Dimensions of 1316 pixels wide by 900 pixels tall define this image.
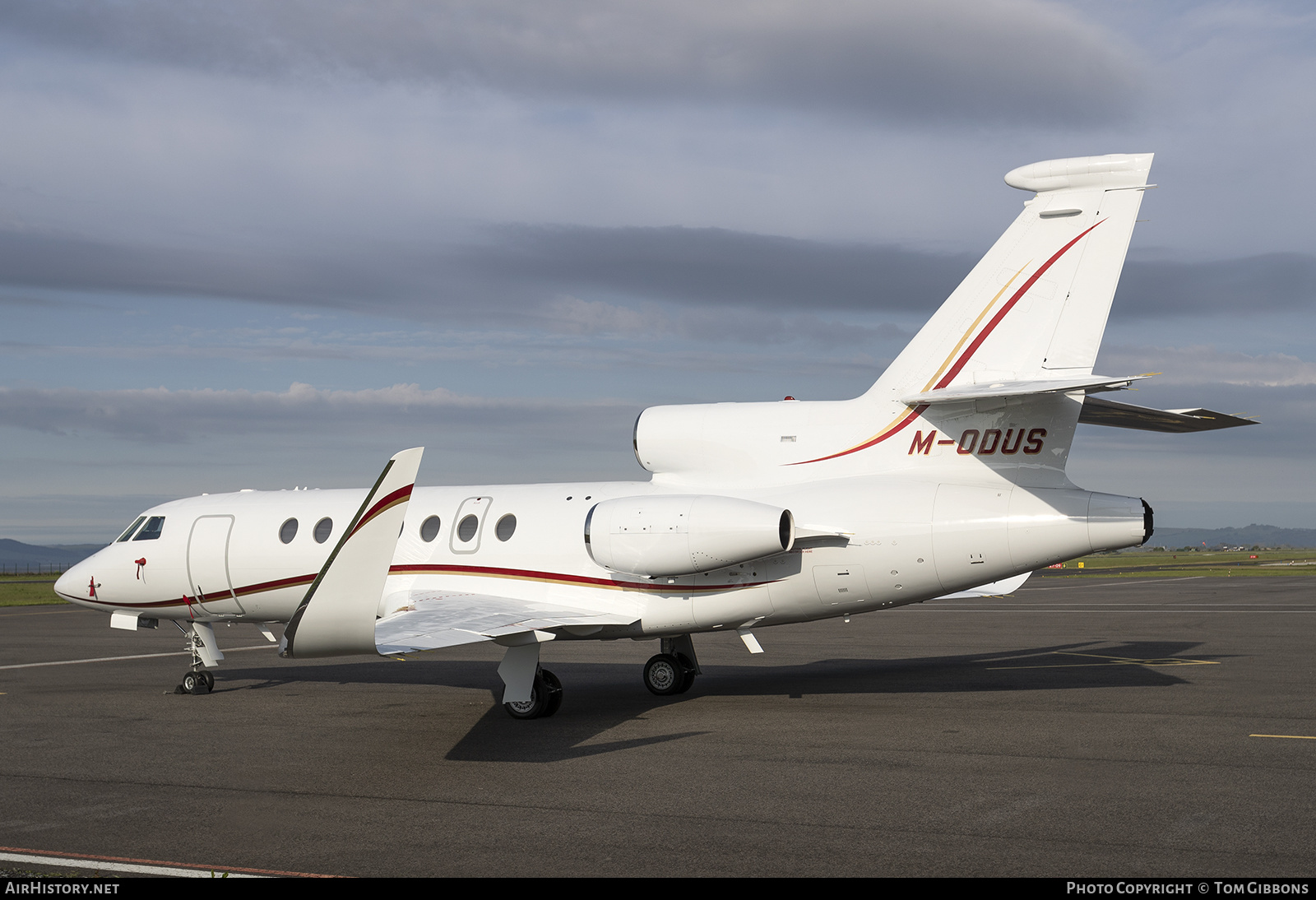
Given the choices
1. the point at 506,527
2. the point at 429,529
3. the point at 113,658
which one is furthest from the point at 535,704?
the point at 113,658

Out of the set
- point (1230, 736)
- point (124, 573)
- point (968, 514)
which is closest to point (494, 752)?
point (968, 514)

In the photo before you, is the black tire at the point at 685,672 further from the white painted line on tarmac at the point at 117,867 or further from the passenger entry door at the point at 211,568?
the white painted line on tarmac at the point at 117,867

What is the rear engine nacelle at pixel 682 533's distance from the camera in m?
12.9

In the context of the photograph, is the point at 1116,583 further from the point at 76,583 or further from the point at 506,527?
the point at 76,583

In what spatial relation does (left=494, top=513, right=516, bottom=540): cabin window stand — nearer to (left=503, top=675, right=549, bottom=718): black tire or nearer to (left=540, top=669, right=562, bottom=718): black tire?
(left=540, top=669, right=562, bottom=718): black tire

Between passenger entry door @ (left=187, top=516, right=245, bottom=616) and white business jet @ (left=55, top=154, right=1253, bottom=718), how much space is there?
11.2 feet

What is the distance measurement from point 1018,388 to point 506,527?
24.0 feet

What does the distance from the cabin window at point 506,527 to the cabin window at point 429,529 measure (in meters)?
1.00

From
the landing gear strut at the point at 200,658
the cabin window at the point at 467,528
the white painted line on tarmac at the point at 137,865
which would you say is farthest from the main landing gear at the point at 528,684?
the landing gear strut at the point at 200,658

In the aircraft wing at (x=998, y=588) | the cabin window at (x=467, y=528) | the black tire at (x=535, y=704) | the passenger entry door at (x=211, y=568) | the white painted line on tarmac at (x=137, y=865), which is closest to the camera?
the white painted line on tarmac at (x=137, y=865)

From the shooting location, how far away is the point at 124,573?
57.9 ft

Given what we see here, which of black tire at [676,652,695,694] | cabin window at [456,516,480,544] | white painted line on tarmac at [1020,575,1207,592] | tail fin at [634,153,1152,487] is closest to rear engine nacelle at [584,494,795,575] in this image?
tail fin at [634,153,1152,487]
